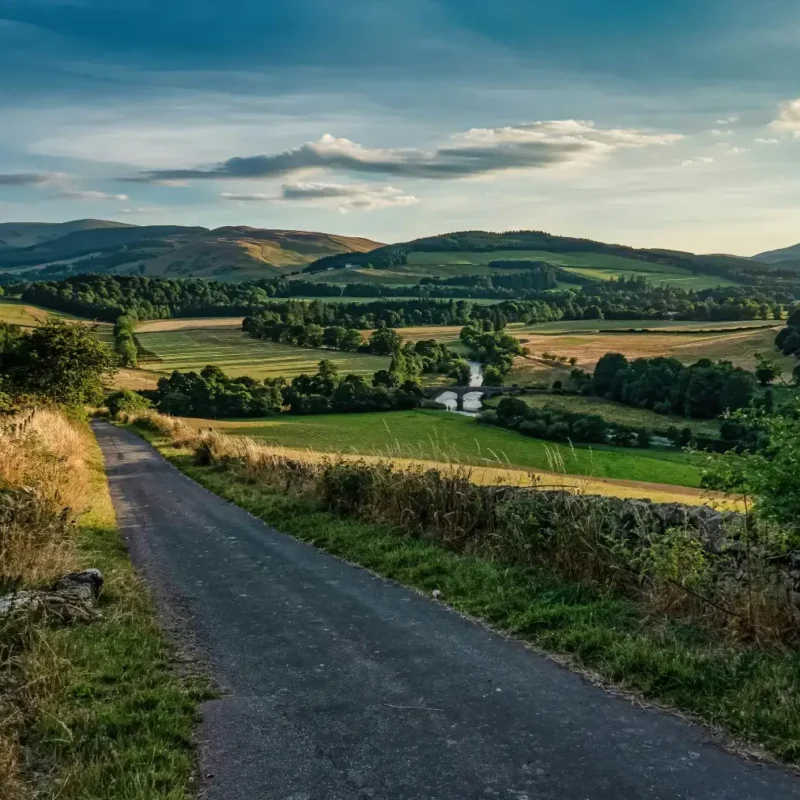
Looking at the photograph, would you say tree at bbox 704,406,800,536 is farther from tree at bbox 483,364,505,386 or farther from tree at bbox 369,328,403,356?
tree at bbox 369,328,403,356

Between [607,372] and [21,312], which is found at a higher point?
[21,312]

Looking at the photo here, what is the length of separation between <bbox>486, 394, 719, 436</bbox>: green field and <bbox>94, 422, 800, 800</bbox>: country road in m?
80.5

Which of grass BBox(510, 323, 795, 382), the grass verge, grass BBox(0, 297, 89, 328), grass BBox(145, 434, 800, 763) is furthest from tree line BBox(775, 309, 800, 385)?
the grass verge

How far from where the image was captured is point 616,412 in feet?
314

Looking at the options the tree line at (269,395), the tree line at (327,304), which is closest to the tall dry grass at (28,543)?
the tree line at (269,395)

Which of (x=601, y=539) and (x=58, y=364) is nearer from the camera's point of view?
(x=601, y=539)

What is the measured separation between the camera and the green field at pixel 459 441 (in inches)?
2245

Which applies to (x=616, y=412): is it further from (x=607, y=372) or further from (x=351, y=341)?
(x=351, y=341)

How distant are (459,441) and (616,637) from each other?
204ft

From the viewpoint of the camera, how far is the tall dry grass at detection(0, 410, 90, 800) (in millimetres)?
6160

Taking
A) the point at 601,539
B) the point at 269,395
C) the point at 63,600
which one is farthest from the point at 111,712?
the point at 269,395

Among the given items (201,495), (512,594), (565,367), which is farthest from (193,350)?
(512,594)

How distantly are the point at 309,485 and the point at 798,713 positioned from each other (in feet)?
42.6

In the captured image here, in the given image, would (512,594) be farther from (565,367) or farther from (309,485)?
(565,367)
